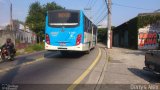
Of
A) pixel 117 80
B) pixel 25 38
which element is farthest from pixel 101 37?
pixel 117 80

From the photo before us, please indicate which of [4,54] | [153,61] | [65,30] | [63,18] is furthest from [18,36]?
[153,61]

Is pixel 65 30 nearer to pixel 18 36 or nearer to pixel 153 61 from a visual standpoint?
pixel 153 61

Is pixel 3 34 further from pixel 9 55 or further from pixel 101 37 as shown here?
pixel 101 37

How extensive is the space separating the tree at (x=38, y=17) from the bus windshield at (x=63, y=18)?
5974cm

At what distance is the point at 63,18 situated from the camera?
20.3 meters

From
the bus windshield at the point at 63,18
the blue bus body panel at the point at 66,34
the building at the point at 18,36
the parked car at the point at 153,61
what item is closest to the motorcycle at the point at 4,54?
the blue bus body panel at the point at 66,34

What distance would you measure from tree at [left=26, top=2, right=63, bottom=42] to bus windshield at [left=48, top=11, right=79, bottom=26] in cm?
5974

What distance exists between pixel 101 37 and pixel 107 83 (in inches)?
3676

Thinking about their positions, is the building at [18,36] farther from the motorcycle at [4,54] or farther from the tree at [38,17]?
the motorcycle at [4,54]

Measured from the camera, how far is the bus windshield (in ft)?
66.4

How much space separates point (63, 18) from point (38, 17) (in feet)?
226

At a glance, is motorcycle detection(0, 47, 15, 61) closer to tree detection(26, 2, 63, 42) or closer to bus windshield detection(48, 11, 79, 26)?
bus windshield detection(48, 11, 79, 26)

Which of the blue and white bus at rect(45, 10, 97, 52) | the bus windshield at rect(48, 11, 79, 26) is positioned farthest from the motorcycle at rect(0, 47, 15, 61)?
the bus windshield at rect(48, 11, 79, 26)

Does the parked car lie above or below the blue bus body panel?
below
